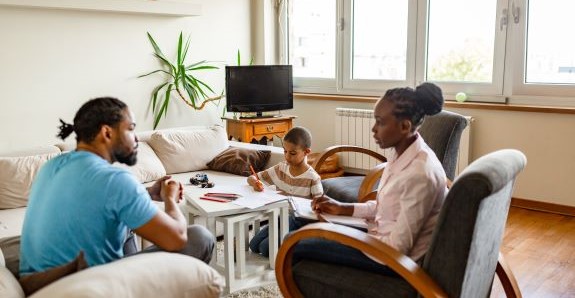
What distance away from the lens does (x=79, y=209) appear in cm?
167

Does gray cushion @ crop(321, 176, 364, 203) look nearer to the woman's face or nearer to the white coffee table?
the white coffee table

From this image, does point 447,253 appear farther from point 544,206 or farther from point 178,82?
point 178,82

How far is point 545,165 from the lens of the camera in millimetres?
4234

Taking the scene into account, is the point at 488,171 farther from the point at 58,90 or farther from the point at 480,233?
the point at 58,90

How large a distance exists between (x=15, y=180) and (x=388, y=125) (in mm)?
2152

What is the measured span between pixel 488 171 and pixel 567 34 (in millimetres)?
3027

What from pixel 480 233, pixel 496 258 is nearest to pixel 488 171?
pixel 480 233

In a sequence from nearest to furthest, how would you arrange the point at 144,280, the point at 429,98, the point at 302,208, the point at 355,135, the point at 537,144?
the point at 144,280 < the point at 429,98 < the point at 302,208 < the point at 537,144 < the point at 355,135

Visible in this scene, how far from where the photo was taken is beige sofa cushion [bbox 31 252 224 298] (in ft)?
4.94

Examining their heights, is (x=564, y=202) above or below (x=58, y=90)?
below

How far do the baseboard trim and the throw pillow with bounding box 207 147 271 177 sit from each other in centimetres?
199

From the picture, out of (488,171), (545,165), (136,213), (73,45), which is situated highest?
(73,45)

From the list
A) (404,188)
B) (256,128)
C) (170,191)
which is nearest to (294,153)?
(170,191)

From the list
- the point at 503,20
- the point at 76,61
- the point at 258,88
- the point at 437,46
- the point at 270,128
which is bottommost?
the point at 270,128
